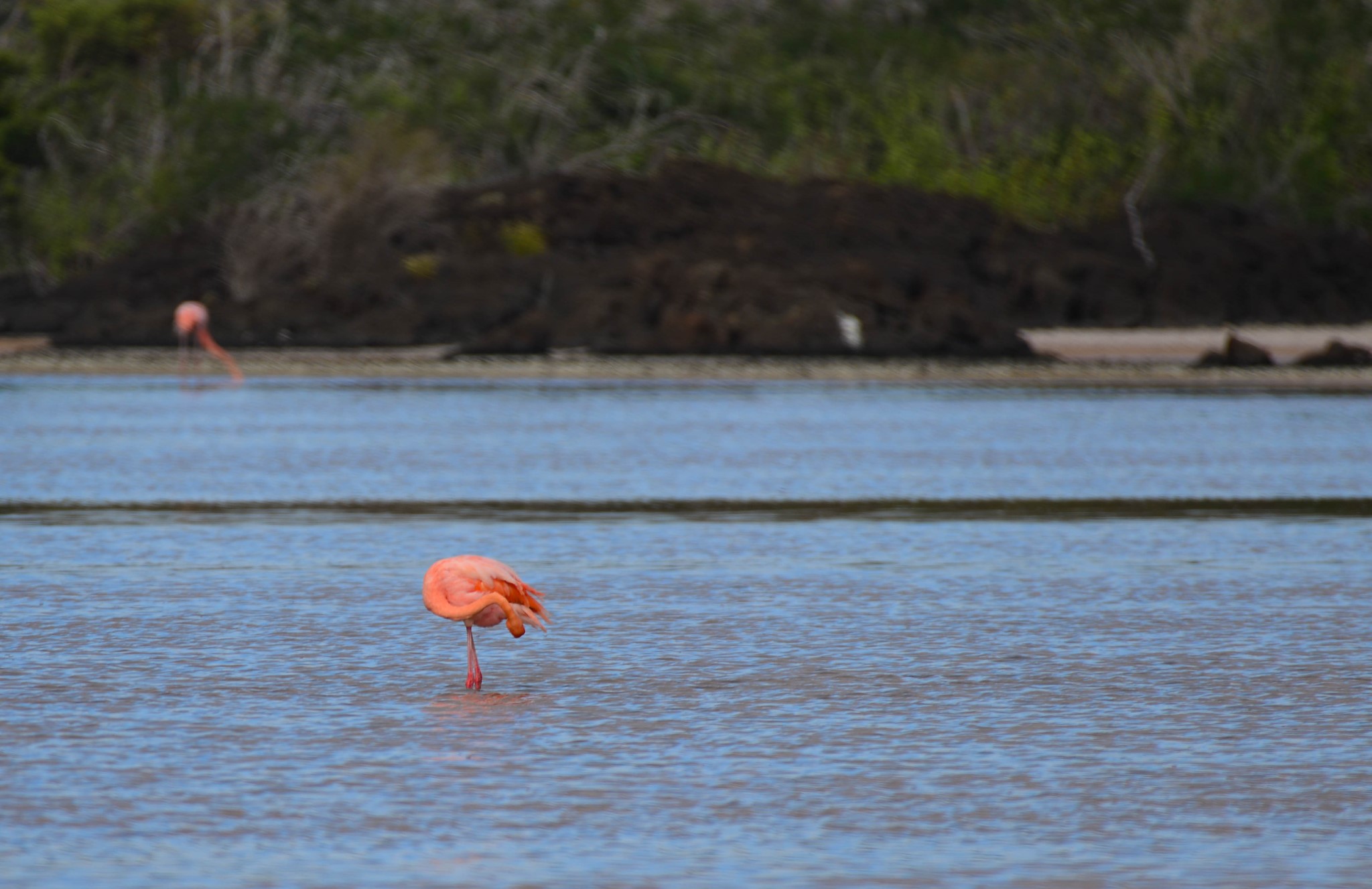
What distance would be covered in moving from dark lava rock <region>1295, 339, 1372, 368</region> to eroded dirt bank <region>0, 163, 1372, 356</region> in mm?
5492

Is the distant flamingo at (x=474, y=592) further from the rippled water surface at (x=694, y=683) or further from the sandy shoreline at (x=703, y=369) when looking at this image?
the sandy shoreline at (x=703, y=369)

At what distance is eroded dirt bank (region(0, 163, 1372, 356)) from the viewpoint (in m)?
47.9

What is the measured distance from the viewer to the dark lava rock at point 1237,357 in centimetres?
4325

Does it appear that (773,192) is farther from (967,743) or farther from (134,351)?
(967,743)

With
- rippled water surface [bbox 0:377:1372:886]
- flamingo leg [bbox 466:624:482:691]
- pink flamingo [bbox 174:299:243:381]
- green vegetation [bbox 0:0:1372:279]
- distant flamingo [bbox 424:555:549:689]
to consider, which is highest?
green vegetation [bbox 0:0:1372:279]

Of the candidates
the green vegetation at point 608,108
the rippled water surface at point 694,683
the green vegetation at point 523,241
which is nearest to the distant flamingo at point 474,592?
the rippled water surface at point 694,683

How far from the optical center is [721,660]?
1016 centimetres

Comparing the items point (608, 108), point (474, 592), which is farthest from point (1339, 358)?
point (474, 592)

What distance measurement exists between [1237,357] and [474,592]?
118 ft

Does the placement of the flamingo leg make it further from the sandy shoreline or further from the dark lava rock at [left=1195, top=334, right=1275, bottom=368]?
the dark lava rock at [left=1195, top=334, right=1275, bottom=368]

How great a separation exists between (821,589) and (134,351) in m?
37.8

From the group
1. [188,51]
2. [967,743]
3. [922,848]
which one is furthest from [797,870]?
[188,51]

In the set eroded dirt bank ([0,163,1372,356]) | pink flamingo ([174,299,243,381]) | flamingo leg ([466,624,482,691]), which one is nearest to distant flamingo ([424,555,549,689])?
flamingo leg ([466,624,482,691])

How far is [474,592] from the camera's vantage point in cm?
926
